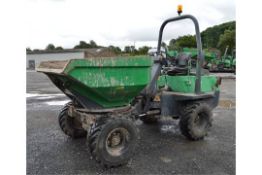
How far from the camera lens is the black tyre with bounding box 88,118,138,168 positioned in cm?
325

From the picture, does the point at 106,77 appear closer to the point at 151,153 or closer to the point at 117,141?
the point at 117,141

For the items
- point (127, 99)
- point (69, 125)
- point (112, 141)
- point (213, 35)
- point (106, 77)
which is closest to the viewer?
point (106, 77)

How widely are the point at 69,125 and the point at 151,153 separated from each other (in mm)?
1500

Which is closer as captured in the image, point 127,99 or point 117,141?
point 117,141

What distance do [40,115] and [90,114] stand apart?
3169 mm

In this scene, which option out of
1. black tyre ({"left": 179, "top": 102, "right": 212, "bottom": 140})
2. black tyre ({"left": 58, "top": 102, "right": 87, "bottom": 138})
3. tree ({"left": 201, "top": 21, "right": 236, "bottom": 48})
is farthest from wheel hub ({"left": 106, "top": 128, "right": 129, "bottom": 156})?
tree ({"left": 201, "top": 21, "right": 236, "bottom": 48})

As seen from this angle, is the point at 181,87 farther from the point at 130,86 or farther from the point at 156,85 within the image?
the point at 130,86

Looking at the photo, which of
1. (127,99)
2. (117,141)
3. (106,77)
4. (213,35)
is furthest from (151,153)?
(213,35)

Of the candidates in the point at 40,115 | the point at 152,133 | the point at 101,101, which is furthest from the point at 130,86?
the point at 40,115

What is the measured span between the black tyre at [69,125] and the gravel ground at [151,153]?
129mm

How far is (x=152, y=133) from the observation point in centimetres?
491

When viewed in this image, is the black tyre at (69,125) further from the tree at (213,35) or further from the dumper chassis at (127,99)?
the tree at (213,35)

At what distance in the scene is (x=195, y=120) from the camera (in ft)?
14.9

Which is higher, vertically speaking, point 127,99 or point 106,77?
point 106,77
